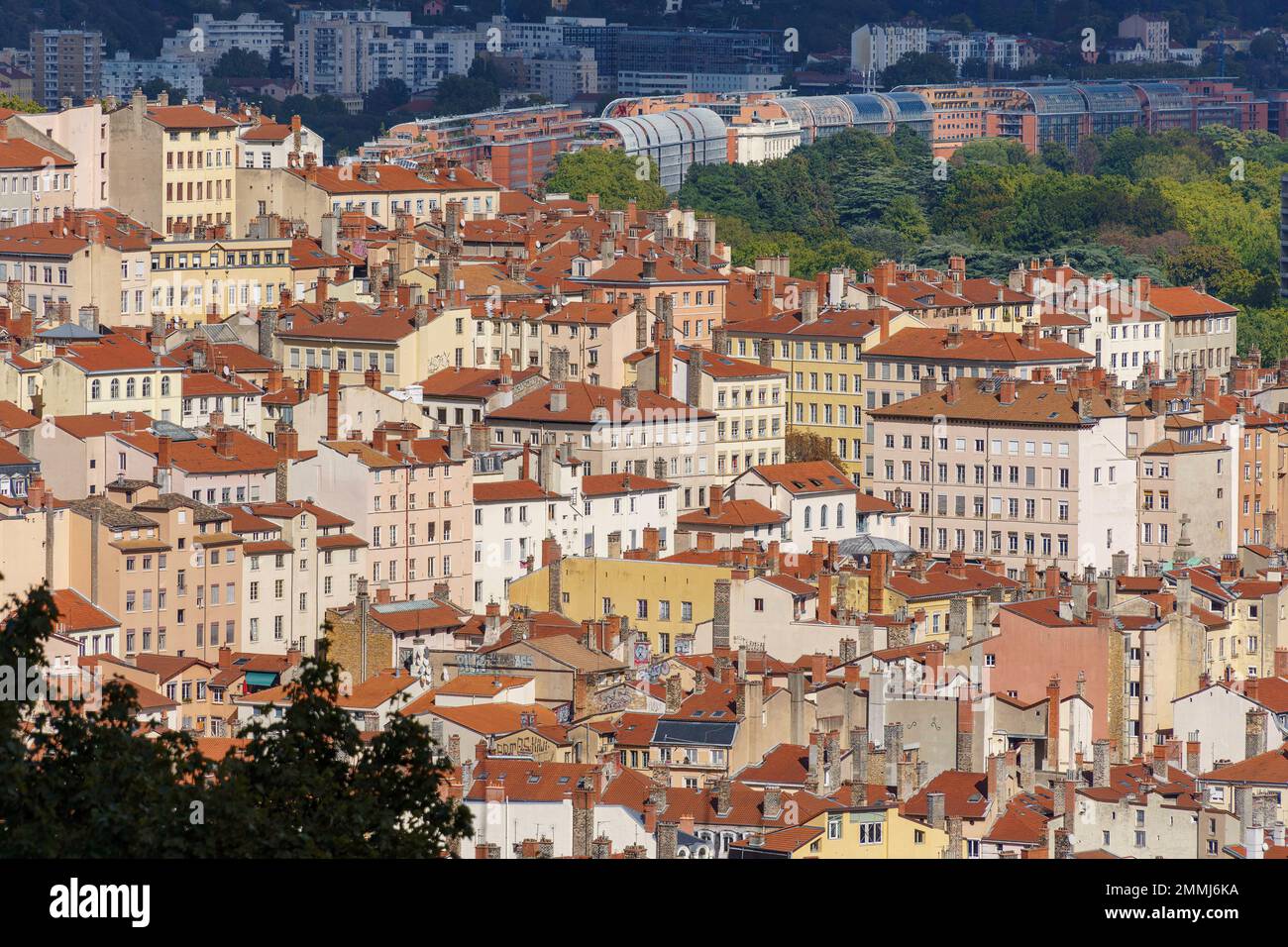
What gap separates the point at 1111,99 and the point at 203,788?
586 feet

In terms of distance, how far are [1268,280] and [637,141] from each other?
33293mm

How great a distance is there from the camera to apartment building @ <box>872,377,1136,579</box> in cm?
7481

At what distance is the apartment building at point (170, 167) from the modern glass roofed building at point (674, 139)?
52.9 m

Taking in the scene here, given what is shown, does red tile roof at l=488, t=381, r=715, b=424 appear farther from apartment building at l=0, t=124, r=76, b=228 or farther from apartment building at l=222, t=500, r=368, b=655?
apartment building at l=0, t=124, r=76, b=228

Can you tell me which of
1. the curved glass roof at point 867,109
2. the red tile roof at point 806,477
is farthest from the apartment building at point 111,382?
the curved glass roof at point 867,109

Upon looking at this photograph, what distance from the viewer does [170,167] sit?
91.4 metres

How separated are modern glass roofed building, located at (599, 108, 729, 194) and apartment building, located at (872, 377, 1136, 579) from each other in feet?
225

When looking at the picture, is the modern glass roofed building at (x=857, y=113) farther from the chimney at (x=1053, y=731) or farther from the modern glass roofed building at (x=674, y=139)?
the chimney at (x=1053, y=731)

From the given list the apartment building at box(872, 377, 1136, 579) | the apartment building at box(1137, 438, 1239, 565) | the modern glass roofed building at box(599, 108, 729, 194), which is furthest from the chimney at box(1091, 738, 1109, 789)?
the modern glass roofed building at box(599, 108, 729, 194)

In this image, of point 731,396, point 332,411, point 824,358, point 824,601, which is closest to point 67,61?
point 824,358

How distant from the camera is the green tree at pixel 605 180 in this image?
406ft

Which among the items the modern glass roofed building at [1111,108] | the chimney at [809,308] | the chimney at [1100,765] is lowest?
the chimney at [1100,765]
